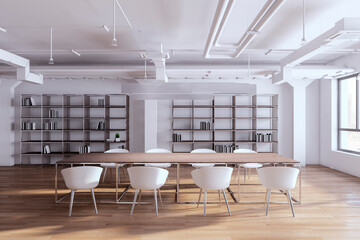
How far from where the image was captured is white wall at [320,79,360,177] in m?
8.57

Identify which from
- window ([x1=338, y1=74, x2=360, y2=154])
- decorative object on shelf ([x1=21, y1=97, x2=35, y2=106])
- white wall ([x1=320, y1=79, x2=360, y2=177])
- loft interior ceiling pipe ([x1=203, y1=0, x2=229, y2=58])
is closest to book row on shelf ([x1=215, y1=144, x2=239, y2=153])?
white wall ([x1=320, y1=79, x2=360, y2=177])

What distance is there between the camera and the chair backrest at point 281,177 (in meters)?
4.70

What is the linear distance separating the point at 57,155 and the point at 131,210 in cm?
600

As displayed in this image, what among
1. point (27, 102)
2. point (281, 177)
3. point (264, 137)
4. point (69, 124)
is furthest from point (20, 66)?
point (264, 137)

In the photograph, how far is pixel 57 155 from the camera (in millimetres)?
10023

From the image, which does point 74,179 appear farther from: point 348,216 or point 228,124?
point 228,124

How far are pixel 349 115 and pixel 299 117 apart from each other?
142cm

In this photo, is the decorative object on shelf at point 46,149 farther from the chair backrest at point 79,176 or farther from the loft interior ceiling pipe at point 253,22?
the loft interior ceiling pipe at point 253,22

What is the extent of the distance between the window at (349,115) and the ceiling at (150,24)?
5.39 ft

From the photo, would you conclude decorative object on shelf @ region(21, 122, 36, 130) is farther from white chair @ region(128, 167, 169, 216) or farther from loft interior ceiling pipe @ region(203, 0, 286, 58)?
loft interior ceiling pipe @ region(203, 0, 286, 58)

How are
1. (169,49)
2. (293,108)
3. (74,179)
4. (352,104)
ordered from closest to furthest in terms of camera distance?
(74,179) → (169,49) → (352,104) → (293,108)

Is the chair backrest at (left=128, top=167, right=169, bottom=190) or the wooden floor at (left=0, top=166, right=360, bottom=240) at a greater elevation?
the chair backrest at (left=128, top=167, right=169, bottom=190)

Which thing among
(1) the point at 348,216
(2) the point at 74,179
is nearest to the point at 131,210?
(2) the point at 74,179

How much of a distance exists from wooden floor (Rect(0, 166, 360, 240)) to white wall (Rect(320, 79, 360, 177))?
2.29 metres
